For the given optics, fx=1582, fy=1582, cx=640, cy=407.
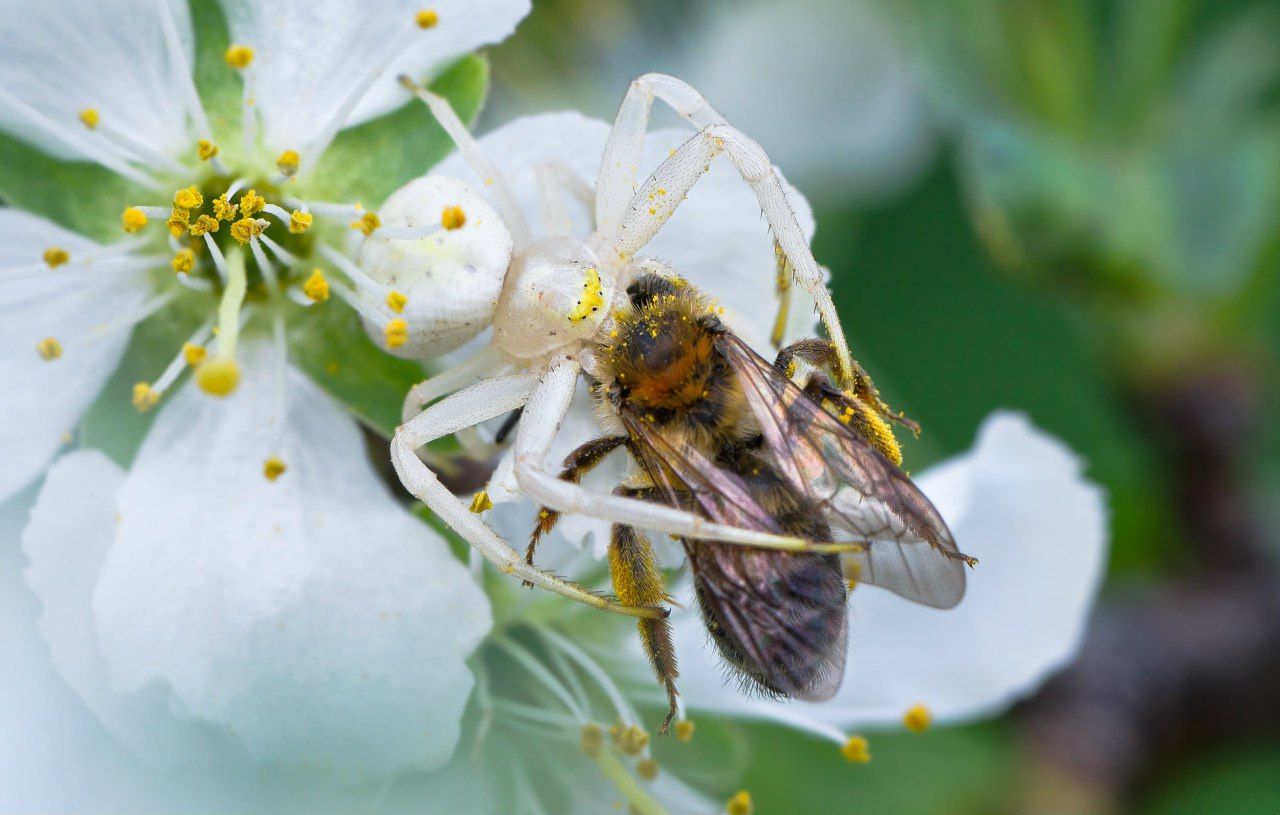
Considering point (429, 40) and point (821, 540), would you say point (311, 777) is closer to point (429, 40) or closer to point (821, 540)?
point (821, 540)

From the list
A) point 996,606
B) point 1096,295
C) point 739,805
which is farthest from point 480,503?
point 1096,295

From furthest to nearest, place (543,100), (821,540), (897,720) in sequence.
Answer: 1. (543,100)
2. (897,720)
3. (821,540)

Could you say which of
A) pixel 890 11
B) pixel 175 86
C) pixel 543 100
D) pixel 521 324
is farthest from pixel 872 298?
pixel 175 86

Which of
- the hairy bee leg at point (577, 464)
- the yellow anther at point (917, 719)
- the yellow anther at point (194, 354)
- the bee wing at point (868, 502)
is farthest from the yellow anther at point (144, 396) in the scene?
the yellow anther at point (917, 719)

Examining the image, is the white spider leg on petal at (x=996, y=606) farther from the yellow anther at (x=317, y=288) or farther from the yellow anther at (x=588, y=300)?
the yellow anther at (x=317, y=288)

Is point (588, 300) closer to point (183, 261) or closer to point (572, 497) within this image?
point (572, 497)

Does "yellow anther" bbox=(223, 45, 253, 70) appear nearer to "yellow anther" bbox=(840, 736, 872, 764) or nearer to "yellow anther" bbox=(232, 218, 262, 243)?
"yellow anther" bbox=(232, 218, 262, 243)
